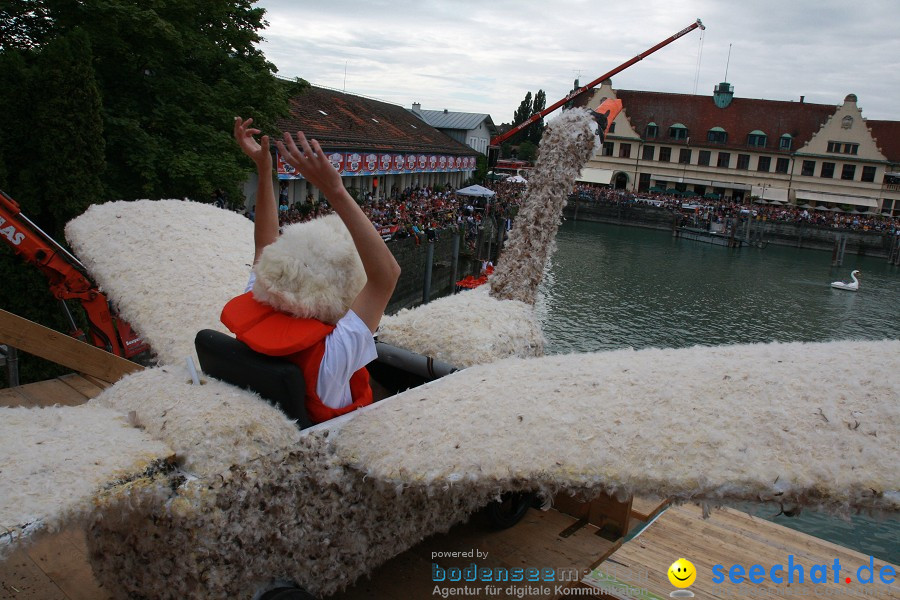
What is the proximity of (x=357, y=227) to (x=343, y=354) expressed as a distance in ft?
1.97

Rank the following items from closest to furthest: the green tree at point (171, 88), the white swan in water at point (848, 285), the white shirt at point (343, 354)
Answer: the white shirt at point (343, 354)
the green tree at point (171, 88)
the white swan in water at point (848, 285)

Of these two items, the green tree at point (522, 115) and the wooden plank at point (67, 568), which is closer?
the wooden plank at point (67, 568)

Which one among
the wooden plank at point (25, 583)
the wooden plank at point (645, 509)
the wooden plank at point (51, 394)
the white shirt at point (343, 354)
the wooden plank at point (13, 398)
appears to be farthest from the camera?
the wooden plank at point (51, 394)

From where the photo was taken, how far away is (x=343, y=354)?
9.68 ft

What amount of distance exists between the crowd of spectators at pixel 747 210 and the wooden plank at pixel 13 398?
42.7m

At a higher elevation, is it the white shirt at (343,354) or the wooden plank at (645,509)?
the white shirt at (343,354)

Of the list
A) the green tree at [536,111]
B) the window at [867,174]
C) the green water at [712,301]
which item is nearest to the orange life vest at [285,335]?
the green water at [712,301]

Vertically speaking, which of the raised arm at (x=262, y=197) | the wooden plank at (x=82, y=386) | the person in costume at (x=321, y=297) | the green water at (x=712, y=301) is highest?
the raised arm at (x=262, y=197)

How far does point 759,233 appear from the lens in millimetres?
46250

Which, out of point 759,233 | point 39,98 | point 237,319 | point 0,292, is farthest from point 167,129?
point 759,233

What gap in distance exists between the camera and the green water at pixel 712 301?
21.5m

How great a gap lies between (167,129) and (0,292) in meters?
4.61

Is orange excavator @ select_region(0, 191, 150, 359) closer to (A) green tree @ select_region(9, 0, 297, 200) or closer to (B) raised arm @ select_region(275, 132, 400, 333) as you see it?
(B) raised arm @ select_region(275, 132, 400, 333)

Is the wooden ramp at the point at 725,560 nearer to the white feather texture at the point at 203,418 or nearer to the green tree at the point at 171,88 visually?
the white feather texture at the point at 203,418
